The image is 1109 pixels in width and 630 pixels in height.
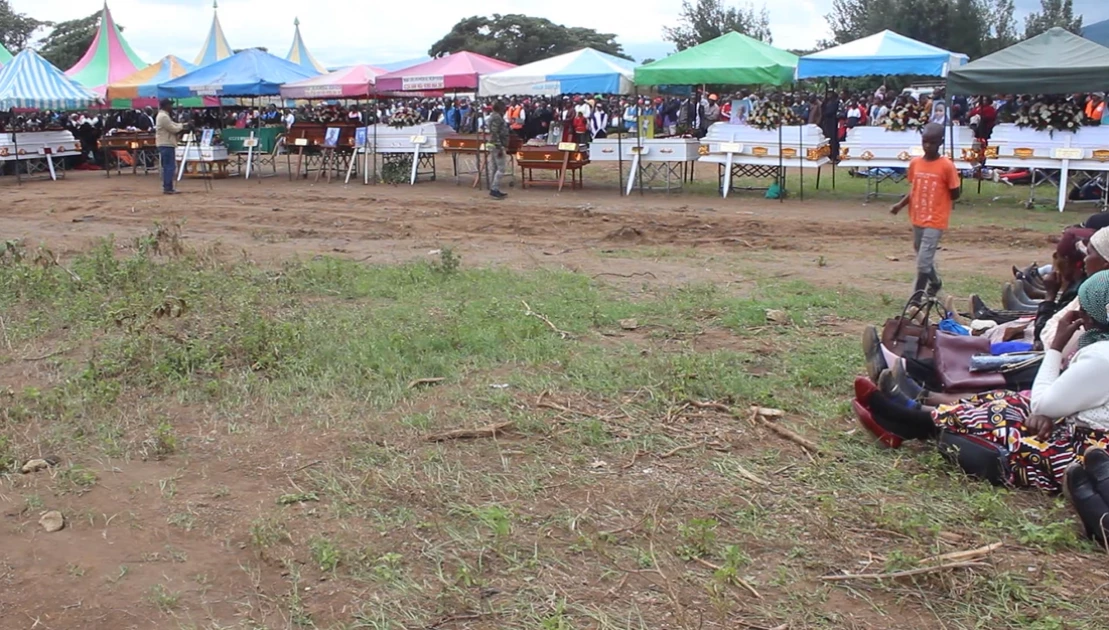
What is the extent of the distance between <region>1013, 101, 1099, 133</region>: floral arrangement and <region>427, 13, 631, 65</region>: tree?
4534cm

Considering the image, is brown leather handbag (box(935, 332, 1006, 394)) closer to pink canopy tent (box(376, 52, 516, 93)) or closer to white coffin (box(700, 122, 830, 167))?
white coffin (box(700, 122, 830, 167))

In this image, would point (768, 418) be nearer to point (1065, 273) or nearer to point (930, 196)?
point (1065, 273)

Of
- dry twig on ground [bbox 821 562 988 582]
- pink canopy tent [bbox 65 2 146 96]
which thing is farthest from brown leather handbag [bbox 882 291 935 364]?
pink canopy tent [bbox 65 2 146 96]

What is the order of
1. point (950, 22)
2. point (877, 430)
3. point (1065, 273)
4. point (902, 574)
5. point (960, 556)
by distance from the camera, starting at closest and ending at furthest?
point (902, 574) → point (960, 556) → point (877, 430) → point (1065, 273) → point (950, 22)

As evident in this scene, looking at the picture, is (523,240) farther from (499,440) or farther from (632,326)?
(499,440)

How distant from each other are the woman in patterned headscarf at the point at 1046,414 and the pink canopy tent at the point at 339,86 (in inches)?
655

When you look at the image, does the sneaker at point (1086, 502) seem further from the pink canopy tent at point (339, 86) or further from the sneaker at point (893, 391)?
the pink canopy tent at point (339, 86)

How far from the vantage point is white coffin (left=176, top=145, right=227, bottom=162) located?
21.1 metres

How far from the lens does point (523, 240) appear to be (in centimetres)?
1285

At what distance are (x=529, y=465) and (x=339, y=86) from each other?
16.6m

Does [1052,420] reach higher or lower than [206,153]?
lower

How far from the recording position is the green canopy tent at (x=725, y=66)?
53.4ft

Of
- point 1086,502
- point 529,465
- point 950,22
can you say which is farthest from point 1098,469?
point 950,22

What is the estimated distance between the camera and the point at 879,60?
52.5ft
